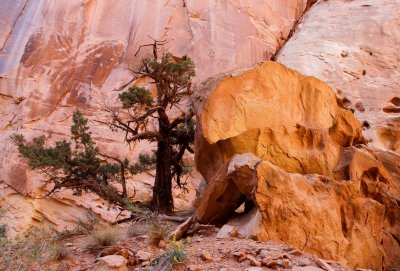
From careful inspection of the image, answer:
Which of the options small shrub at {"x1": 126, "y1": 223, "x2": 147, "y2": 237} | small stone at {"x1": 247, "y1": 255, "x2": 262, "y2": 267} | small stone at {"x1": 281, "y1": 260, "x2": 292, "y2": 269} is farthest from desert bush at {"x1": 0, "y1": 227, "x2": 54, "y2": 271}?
small stone at {"x1": 281, "y1": 260, "x2": 292, "y2": 269}

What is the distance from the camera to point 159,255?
521 cm

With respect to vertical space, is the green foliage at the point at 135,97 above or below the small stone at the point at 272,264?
above

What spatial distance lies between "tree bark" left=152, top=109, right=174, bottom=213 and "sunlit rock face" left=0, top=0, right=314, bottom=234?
22.9 ft

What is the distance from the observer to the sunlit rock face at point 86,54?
1709 cm

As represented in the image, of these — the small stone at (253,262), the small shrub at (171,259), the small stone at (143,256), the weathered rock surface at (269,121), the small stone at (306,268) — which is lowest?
the small stone at (143,256)

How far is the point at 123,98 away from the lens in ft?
33.3

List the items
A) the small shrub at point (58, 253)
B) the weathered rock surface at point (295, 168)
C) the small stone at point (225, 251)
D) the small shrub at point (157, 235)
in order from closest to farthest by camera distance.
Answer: the small stone at point (225, 251) < the small shrub at point (58, 253) < the small shrub at point (157, 235) < the weathered rock surface at point (295, 168)

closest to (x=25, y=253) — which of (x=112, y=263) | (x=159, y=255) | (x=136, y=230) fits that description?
(x=112, y=263)

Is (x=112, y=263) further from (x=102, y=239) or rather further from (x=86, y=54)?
(x=86, y=54)

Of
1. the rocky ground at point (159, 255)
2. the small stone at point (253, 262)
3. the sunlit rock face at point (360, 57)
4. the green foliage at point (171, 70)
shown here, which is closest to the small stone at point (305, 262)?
the rocky ground at point (159, 255)

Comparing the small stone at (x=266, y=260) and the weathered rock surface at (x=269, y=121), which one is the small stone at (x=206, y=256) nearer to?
the small stone at (x=266, y=260)

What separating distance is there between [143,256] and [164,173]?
4.62 meters

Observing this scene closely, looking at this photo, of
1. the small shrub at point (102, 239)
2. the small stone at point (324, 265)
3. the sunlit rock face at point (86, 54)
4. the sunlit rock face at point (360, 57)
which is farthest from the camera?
the sunlit rock face at point (86, 54)

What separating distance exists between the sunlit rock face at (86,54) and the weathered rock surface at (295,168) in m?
9.74
